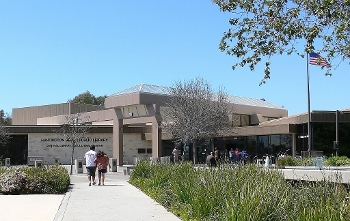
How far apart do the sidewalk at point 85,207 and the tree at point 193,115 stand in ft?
92.2

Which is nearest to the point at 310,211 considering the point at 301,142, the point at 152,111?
the point at 301,142

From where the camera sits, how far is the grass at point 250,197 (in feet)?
24.8

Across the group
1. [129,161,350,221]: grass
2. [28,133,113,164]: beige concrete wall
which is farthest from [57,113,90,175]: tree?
[129,161,350,221]: grass

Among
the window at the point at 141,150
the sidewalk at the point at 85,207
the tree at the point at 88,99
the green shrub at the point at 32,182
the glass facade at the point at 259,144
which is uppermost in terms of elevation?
the tree at the point at 88,99

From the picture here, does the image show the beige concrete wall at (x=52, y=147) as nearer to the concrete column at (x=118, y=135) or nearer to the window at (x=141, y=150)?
the window at (x=141, y=150)

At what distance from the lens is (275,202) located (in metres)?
8.52

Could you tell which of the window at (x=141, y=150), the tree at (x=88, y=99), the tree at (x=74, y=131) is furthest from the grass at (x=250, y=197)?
the tree at (x=88, y=99)

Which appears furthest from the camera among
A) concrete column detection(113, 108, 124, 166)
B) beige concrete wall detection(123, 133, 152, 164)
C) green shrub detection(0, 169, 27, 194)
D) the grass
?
beige concrete wall detection(123, 133, 152, 164)

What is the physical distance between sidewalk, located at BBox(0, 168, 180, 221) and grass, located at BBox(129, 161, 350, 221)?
0.59 meters

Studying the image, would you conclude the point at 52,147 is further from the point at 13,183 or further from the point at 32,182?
the point at 13,183

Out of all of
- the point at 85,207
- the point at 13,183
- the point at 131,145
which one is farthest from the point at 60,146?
the point at 85,207

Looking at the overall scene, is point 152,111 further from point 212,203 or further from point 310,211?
point 310,211

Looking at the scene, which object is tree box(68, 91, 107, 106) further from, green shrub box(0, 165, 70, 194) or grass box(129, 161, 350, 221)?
grass box(129, 161, 350, 221)

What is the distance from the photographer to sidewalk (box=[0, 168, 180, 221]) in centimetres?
1206
